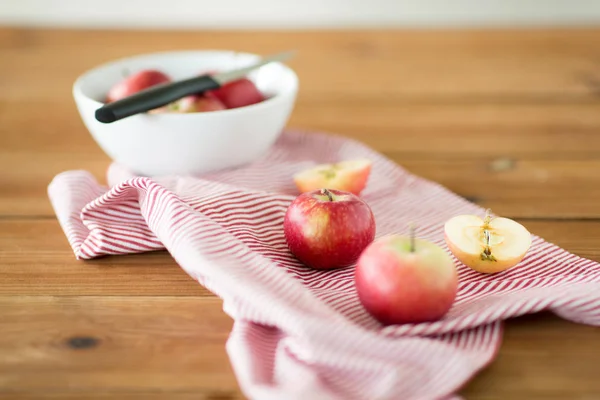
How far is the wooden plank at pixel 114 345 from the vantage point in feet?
2.39

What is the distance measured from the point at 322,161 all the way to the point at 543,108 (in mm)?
552

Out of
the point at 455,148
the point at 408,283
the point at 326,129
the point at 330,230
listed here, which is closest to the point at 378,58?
the point at 326,129

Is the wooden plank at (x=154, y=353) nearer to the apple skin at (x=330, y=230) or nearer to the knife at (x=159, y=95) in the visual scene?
the apple skin at (x=330, y=230)

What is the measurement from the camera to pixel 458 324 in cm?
79

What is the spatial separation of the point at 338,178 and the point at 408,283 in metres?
0.36

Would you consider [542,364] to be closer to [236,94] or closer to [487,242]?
[487,242]

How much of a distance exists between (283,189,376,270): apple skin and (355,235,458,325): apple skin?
0.39ft

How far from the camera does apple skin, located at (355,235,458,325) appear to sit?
0.78 metres

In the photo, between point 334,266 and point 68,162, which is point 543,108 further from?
point 68,162

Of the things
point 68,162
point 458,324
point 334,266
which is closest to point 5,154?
point 68,162

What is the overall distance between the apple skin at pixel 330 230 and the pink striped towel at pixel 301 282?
20 mm

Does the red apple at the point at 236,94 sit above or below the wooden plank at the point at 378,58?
above

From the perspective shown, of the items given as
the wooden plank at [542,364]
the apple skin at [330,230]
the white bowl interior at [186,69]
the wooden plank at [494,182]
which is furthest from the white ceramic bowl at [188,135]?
the wooden plank at [542,364]

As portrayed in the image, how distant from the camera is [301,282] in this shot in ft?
2.98
